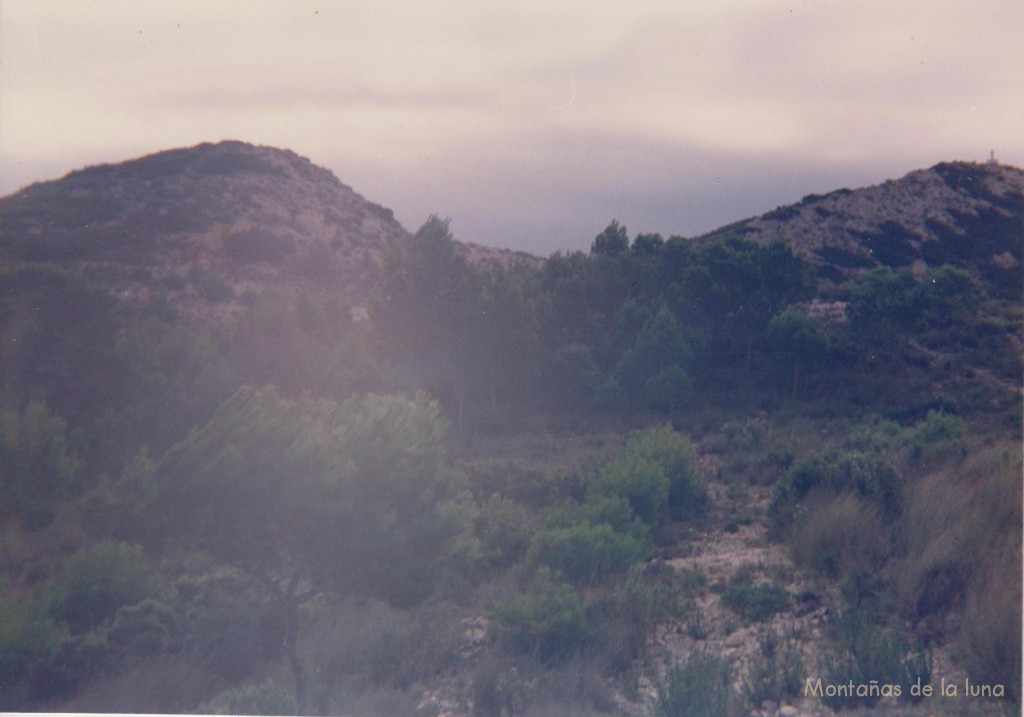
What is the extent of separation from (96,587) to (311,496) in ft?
8.35

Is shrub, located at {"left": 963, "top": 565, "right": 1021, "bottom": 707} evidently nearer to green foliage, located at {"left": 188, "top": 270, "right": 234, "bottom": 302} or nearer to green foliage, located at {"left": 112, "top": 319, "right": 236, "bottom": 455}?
green foliage, located at {"left": 112, "top": 319, "right": 236, "bottom": 455}

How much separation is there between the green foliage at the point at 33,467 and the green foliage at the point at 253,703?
5.87 metres

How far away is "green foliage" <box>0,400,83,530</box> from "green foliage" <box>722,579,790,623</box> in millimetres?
9791

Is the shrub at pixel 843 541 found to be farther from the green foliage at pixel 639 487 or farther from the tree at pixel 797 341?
the tree at pixel 797 341

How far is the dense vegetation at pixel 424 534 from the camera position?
7.13 meters

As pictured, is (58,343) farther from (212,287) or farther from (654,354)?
(212,287)

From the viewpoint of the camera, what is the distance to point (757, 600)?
870 cm

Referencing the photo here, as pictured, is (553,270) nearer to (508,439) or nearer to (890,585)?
(508,439)

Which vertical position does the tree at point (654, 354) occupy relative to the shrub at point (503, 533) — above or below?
above

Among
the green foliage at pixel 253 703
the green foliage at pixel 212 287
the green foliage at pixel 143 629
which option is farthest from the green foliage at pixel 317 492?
the green foliage at pixel 212 287

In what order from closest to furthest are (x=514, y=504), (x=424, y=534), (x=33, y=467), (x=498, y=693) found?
1. (x=498, y=693)
2. (x=424, y=534)
3. (x=33, y=467)
4. (x=514, y=504)

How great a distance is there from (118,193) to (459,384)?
26.3m

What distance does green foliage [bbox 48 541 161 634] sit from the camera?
8.14 m

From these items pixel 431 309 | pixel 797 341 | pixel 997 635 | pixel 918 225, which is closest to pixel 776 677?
pixel 997 635
